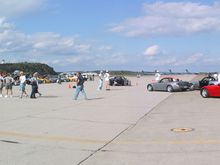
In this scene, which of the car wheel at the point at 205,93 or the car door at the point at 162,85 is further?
the car door at the point at 162,85

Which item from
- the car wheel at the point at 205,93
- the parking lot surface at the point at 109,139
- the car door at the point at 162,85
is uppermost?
the car door at the point at 162,85

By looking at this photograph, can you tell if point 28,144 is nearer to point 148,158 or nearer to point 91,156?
point 91,156

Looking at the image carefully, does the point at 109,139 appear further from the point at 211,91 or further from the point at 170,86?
the point at 170,86

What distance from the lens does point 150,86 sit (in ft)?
131

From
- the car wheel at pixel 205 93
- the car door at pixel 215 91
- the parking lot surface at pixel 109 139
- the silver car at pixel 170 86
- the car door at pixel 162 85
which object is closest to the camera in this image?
the parking lot surface at pixel 109 139

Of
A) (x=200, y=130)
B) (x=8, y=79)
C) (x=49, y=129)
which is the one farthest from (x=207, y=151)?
(x=8, y=79)

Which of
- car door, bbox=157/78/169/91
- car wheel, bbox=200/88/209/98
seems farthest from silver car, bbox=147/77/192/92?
car wheel, bbox=200/88/209/98

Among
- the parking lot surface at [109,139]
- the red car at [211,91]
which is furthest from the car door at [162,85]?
the parking lot surface at [109,139]

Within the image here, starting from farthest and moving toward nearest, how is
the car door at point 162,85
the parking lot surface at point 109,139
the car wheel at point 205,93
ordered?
1. the car door at point 162,85
2. the car wheel at point 205,93
3. the parking lot surface at point 109,139

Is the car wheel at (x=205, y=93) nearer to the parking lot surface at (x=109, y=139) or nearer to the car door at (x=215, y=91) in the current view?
the car door at (x=215, y=91)

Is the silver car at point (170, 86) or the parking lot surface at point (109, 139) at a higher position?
the silver car at point (170, 86)

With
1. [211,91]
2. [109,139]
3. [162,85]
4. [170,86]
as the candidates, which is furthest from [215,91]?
[109,139]

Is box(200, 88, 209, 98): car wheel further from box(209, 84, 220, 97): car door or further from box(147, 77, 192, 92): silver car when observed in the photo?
box(147, 77, 192, 92): silver car

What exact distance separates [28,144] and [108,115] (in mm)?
7368
